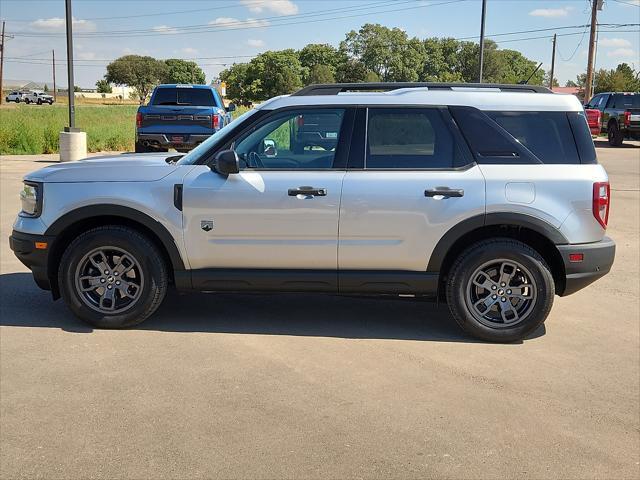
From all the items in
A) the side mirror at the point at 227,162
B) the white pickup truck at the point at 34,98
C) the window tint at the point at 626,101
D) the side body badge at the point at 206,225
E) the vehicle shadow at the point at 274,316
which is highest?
the white pickup truck at the point at 34,98

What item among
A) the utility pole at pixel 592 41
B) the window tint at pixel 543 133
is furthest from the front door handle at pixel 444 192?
the utility pole at pixel 592 41

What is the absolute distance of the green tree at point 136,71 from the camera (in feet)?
→ 402

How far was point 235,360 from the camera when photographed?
4922 millimetres

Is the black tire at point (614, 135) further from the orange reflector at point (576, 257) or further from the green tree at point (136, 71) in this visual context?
the green tree at point (136, 71)

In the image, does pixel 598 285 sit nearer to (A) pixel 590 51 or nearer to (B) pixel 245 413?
(B) pixel 245 413

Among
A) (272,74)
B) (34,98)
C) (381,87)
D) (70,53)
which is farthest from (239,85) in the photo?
(381,87)

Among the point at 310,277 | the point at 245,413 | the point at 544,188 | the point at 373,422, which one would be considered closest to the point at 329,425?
the point at 373,422

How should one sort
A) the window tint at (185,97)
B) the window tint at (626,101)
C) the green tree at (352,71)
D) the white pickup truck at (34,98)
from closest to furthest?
the window tint at (185,97)
the window tint at (626,101)
the white pickup truck at (34,98)
the green tree at (352,71)

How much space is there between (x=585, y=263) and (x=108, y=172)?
3.70 m

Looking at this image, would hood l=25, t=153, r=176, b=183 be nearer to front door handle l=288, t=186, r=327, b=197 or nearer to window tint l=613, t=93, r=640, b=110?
front door handle l=288, t=186, r=327, b=197

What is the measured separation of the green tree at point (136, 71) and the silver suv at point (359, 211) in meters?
122

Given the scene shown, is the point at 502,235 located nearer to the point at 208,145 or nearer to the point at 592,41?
the point at 208,145

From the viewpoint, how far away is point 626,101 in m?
29.1

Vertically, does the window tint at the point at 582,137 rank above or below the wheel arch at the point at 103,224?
above
